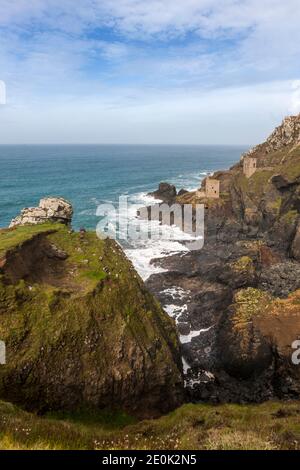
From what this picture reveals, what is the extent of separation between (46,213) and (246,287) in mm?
21755

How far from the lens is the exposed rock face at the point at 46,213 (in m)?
30.4

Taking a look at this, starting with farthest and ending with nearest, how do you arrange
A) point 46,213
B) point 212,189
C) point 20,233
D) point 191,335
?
1. point 212,189
2. point 191,335
3. point 46,213
4. point 20,233

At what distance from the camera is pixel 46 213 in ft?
104

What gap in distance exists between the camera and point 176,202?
77562 mm

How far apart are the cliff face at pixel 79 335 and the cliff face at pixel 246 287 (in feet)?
15.8

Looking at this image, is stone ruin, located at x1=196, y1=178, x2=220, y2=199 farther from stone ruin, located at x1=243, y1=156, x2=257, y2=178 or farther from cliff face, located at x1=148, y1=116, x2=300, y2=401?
stone ruin, located at x1=243, y1=156, x2=257, y2=178

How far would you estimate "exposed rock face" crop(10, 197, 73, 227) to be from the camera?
1198 inches

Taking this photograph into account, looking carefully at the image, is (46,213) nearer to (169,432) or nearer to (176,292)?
(176,292)

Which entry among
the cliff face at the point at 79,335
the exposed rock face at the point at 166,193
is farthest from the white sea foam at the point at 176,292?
the exposed rock face at the point at 166,193

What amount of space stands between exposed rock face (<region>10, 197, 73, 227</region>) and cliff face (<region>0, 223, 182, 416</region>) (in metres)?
4.79

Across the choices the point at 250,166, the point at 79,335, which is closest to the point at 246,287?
the point at 79,335

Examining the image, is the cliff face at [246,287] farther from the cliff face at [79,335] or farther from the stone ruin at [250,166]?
the cliff face at [79,335]
